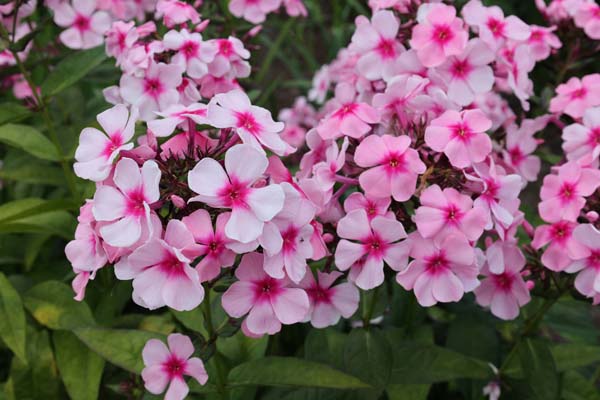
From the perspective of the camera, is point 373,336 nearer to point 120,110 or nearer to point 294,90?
point 120,110

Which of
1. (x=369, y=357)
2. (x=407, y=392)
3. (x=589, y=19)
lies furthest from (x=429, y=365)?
(x=589, y=19)

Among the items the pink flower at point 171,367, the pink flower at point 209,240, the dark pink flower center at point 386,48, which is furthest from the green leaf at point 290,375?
the dark pink flower center at point 386,48

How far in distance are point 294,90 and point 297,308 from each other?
3043mm

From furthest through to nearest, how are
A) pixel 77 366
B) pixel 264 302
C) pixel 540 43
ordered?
pixel 540 43 < pixel 77 366 < pixel 264 302

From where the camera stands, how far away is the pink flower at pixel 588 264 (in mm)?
1367

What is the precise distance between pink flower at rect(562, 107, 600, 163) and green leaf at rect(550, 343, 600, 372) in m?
0.50

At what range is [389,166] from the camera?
1.28 metres

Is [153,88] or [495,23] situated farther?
[495,23]

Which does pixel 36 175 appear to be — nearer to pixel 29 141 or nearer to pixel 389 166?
pixel 29 141

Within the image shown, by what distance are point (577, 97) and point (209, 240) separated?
1106 millimetres

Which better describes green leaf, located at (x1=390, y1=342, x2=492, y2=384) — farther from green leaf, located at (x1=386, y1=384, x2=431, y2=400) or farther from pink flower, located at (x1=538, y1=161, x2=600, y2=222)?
pink flower, located at (x1=538, y1=161, x2=600, y2=222)

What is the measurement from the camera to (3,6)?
184 cm

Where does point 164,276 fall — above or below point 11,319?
above

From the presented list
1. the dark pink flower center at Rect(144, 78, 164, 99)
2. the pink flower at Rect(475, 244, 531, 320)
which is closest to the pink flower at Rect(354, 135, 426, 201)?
the pink flower at Rect(475, 244, 531, 320)
